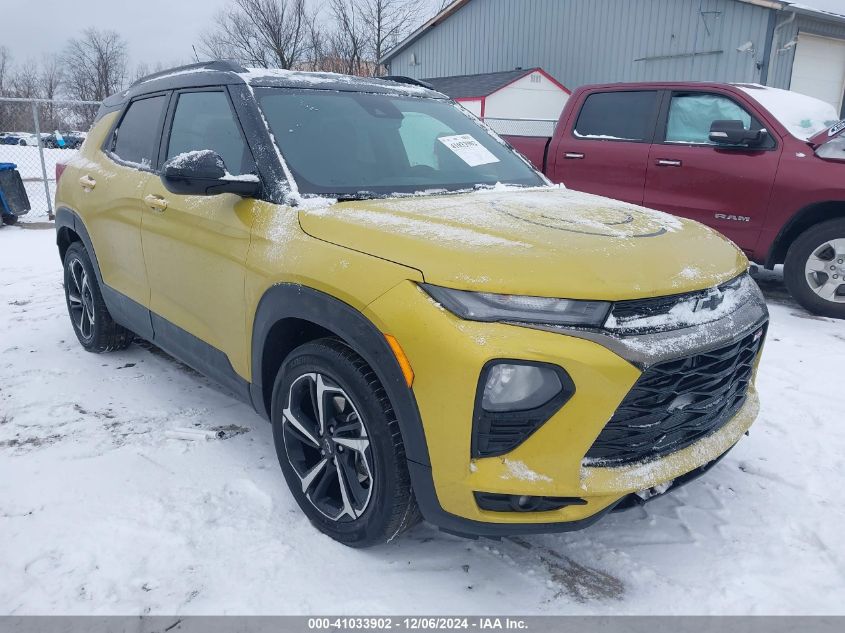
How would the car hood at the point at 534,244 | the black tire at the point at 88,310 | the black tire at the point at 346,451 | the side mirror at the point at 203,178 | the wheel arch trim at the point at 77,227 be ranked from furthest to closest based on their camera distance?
the black tire at the point at 88,310, the wheel arch trim at the point at 77,227, the side mirror at the point at 203,178, the black tire at the point at 346,451, the car hood at the point at 534,244

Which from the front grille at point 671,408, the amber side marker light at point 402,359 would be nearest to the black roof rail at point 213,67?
the amber side marker light at point 402,359

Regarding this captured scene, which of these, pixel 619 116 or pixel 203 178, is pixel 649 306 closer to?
pixel 203 178

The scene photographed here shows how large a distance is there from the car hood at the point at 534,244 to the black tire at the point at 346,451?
1.42 ft

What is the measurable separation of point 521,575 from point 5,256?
763cm

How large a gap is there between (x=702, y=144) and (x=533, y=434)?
481 centimetres

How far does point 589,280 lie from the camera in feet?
6.35

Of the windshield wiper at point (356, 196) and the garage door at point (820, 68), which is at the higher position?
the garage door at point (820, 68)

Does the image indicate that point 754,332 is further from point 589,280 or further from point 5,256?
point 5,256

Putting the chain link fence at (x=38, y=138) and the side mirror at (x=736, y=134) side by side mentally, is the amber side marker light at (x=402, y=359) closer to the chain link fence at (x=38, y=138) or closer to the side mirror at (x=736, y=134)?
the side mirror at (x=736, y=134)

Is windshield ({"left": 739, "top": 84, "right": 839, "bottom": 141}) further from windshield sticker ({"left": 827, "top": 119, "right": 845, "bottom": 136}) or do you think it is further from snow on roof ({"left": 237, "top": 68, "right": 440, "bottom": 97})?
snow on roof ({"left": 237, "top": 68, "right": 440, "bottom": 97})

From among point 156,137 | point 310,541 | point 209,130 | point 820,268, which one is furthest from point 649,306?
point 820,268

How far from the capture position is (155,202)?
3230mm

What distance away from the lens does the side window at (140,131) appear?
11.5 ft

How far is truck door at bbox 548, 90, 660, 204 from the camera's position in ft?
20.0
